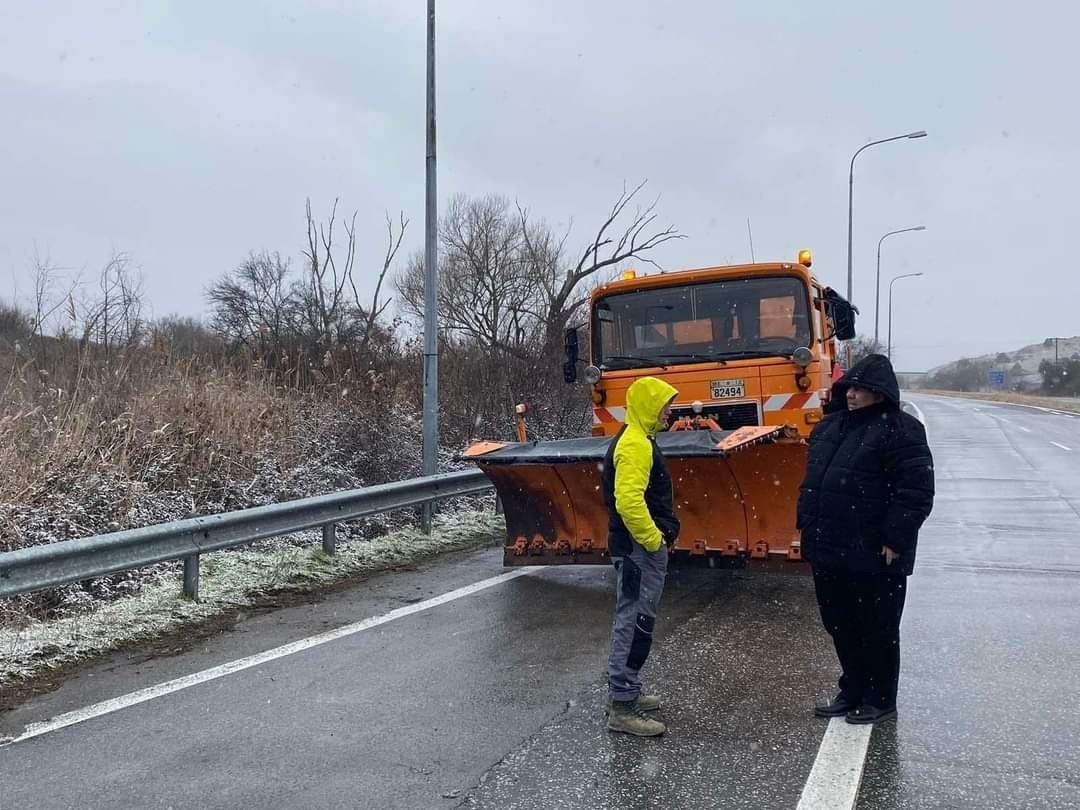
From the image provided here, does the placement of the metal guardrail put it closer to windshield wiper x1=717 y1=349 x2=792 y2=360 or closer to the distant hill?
windshield wiper x1=717 y1=349 x2=792 y2=360

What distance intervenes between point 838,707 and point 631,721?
3.45 ft

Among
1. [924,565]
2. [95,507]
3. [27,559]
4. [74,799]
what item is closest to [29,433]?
[95,507]

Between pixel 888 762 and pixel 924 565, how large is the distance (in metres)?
4.88

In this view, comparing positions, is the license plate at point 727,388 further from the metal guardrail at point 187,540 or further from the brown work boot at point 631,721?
the brown work boot at point 631,721

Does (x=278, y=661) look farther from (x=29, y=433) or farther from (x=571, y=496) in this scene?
(x=29, y=433)

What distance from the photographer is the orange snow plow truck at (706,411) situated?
265 inches

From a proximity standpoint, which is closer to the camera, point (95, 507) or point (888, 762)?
point (888, 762)

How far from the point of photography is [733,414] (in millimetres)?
7809

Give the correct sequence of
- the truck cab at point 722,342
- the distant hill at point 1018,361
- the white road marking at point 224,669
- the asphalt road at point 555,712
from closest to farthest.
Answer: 1. the asphalt road at point 555,712
2. the white road marking at point 224,669
3. the truck cab at point 722,342
4. the distant hill at point 1018,361

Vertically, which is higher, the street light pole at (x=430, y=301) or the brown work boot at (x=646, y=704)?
the street light pole at (x=430, y=301)

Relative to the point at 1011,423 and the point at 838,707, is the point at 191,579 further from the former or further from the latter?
the point at 1011,423

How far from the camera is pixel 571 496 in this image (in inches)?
295

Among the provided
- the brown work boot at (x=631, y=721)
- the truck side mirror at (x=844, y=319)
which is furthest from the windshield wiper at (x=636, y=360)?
the brown work boot at (x=631, y=721)

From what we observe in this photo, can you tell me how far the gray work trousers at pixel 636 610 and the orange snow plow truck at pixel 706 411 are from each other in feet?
5.97
